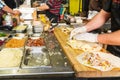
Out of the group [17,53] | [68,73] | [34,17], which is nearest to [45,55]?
[17,53]

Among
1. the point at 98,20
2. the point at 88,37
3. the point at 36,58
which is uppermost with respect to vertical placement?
the point at 98,20

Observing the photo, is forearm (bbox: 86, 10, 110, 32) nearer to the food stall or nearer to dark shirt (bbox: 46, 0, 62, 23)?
the food stall

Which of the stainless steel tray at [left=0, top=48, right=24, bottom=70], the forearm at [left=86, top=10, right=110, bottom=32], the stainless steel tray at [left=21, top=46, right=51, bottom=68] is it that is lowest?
the stainless steel tray at [left=21, top=46, right=51, bottom=68]

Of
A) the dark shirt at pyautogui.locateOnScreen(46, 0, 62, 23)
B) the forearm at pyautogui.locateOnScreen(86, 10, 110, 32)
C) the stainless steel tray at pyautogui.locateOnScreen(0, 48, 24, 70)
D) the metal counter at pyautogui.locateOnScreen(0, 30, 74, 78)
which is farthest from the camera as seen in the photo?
the dark shirt at pyautogui.locateOnScreen(46, 0, 62, 23)

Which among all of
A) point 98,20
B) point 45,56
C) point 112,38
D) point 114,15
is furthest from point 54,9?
point 112,38

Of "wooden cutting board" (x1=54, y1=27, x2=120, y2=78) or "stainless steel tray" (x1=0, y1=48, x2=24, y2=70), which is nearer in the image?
"wooden cutting board" (x1=54, y1=27, x2=120, y2=78)

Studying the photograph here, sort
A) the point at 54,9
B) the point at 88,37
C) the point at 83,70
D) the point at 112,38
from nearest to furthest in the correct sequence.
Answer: the point at 83,70, the point at 112,38, the point at 88,37, the point at 54,9

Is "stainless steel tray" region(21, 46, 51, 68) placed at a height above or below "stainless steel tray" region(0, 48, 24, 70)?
below

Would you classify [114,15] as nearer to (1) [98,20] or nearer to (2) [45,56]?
→ (1) [98,20]

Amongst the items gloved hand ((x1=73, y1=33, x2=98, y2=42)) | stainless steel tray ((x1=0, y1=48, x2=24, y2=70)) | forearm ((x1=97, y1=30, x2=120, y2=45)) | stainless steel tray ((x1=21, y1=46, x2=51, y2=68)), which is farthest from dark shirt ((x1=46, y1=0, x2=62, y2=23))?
forearm ((x1=97, y1=30, x2=120, y2=45))

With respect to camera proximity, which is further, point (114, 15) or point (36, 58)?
point (114, 15)

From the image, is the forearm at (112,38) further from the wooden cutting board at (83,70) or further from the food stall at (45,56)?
the wooden cutting board at (83,70)

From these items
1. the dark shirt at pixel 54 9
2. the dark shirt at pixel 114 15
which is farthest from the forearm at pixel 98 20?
the dark shirt at pixel 54 9

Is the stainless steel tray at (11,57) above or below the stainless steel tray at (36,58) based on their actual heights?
above
